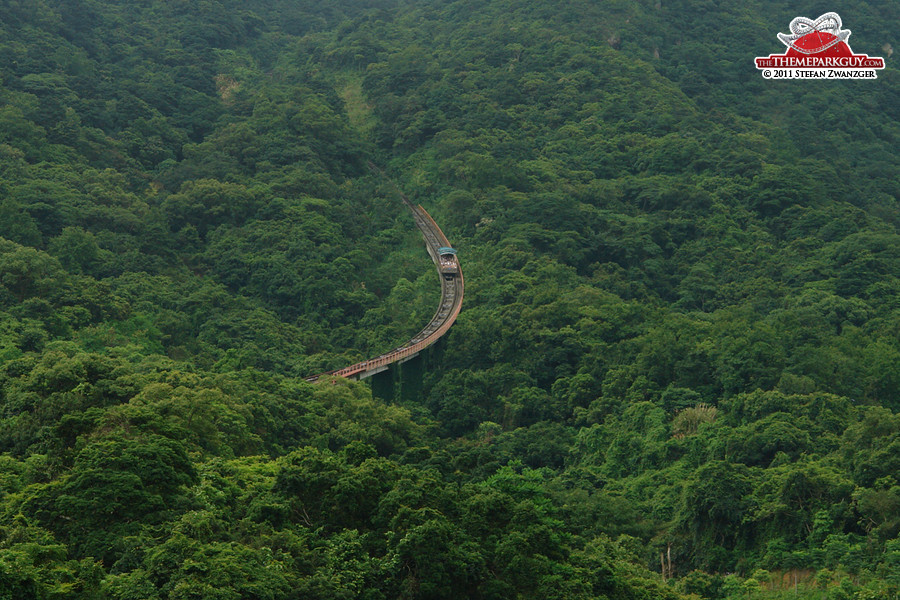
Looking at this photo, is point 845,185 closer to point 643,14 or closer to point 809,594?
point 643,14

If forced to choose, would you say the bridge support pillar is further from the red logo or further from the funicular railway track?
the red logo

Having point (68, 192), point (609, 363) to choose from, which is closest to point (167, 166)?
point (68, 192)

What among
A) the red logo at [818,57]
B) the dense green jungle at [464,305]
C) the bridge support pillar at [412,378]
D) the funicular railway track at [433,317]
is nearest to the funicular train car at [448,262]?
the funicular railway track at [433,317]

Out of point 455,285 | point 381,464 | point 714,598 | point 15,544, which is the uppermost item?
point 15,544

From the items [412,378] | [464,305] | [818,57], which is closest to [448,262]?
[464,305]

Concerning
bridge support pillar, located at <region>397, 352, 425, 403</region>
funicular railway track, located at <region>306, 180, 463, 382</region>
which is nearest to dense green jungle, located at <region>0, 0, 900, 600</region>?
bridge support pillar, located at <region>397, 352, 425, 403</region>

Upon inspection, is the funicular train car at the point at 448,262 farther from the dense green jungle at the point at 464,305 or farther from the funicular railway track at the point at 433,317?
the dense green jungle at the point at 464,305
